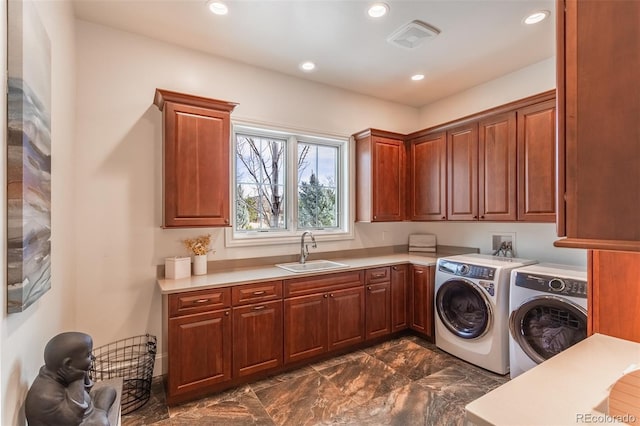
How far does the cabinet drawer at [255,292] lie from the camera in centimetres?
246

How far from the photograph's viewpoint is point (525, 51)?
113 inches

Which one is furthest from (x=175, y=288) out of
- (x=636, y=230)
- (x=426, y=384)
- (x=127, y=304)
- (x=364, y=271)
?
(x=636, y=230)

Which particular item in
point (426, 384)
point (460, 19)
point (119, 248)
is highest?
point (460, 19)

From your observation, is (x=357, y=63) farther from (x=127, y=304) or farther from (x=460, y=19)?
(x=127, y=304)

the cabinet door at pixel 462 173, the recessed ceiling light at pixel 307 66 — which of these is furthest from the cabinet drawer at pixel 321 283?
the recessed ceiling light at pixel 307 66

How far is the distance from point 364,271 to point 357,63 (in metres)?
2.08

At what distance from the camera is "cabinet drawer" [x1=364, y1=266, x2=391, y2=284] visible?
125 inches

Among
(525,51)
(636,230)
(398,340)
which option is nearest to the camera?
(636,230)

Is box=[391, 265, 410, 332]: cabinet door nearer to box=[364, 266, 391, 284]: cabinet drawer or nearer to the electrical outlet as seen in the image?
box=[364, 266, 391, 284]: cabinet drawer

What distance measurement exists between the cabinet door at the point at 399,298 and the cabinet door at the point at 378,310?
0.06m

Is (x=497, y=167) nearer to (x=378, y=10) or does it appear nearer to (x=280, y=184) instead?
(x=378, y=10)

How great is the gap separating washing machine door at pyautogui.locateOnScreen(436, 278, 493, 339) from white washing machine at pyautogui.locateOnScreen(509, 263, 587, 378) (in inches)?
9.3

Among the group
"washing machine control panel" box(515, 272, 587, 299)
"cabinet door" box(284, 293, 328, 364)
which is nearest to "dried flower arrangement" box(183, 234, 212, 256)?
"cabinet door" box(284, 293, 328, 364)

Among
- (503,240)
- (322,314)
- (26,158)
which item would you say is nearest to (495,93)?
(503,240)
